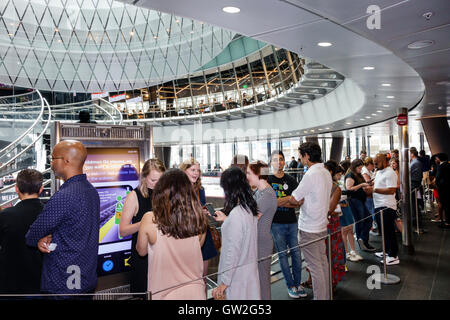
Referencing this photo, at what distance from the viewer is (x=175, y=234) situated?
248 cm

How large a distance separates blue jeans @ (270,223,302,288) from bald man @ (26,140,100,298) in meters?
1.72

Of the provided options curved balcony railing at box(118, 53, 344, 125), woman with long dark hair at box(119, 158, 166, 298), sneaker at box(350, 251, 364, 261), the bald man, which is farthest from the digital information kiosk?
curved balcony railing at box(118, 53, 344, 125)

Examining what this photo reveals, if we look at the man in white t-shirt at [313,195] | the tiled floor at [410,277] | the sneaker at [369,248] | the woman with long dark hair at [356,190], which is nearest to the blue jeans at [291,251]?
the tiled floor at [410,277]

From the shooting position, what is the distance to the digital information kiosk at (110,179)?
4438mm

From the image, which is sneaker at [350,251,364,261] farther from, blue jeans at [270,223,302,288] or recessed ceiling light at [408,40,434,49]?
Answer: recessed ceiling light at [408,40,434,49]

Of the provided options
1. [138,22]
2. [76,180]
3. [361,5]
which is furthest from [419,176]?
[138,22]

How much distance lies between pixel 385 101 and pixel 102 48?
16.9m

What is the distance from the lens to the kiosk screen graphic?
4469 mm

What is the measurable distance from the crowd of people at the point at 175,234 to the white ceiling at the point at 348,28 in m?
1.68

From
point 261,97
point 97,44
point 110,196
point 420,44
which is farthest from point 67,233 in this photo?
point 97,44

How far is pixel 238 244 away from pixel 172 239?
791 millimetres

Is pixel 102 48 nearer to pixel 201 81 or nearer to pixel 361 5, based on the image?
pixel 201 81

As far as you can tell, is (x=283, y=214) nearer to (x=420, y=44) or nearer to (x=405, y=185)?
(x=420, y=44)

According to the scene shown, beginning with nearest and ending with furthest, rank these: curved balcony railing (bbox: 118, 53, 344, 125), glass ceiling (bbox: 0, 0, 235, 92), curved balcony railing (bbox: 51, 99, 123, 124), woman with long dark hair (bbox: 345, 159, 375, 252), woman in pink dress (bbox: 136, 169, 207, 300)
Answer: woman in pink dress (bbox: 136, 169, 207, 300) → woman with long dark hair (bbox: 345, 159, 375, 252) → curved balcony railing (bbox: 118, 53, 344, 125) → curved balcony railing (bbox: 51, 99, 123, 124) → glass ceiling (bbox: 0, 0, 235, 92)
